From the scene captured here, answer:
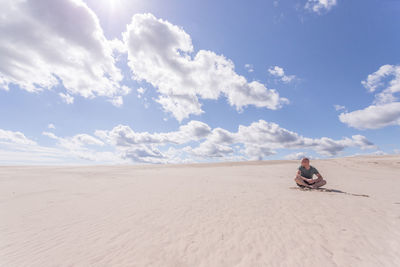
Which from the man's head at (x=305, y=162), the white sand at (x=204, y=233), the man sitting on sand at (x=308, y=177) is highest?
the man's head at (x=305, y=162)

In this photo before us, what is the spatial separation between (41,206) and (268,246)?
27.2 ft

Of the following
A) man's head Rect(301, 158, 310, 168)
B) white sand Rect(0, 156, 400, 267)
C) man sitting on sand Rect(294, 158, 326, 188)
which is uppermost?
man's head Rect(301, 158, 310, 168)

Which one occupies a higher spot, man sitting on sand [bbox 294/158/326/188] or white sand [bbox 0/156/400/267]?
man sitting on sand [bbox 294/158/326/188]

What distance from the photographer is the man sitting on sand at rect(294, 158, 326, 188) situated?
981 centimetres

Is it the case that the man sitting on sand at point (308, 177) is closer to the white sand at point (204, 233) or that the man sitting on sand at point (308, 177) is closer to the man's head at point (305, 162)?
the man's head at point (305, 162)

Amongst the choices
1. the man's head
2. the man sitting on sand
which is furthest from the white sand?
the man's head

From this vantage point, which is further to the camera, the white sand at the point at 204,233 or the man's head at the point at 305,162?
the man's head at the point at 305,162

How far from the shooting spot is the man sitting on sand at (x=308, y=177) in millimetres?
9814

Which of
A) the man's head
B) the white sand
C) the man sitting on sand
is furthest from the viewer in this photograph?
the man sitting on sand

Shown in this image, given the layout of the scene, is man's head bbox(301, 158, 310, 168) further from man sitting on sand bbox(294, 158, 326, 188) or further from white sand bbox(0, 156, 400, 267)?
white sand bbox(0, 156, 400, 267)

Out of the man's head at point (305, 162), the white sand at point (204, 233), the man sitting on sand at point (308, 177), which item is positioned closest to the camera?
the white sand at point (204, 233)

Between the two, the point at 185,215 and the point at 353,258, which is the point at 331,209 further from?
the point at 185,215

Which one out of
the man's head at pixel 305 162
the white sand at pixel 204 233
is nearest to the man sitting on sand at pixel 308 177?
the man's head at pixel 305 162

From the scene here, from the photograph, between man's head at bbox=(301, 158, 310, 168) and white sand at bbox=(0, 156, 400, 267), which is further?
man's head at bbox=(301, 158, 310, 168)
